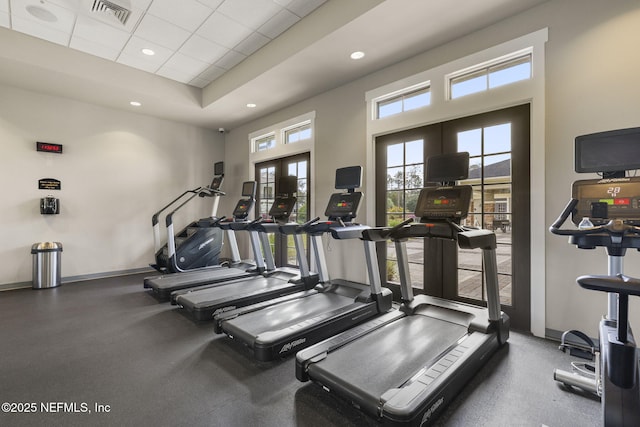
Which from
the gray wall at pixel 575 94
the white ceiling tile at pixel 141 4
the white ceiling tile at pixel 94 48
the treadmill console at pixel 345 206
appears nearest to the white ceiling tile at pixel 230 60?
the white ceiling tile at pixel 141 4

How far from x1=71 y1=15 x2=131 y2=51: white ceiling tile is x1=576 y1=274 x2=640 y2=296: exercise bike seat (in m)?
5.49

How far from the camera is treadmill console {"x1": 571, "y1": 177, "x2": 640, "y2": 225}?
6.07ft

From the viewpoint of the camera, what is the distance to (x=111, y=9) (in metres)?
3.56

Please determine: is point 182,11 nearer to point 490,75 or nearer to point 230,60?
point 230,60

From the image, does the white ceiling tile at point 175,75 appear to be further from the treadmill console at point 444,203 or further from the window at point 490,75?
the treadmill console at point 444,203

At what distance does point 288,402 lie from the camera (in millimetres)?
1960

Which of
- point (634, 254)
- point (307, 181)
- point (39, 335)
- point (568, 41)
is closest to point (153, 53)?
point (307, 181)

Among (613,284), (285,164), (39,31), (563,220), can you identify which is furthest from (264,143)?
(613,284)

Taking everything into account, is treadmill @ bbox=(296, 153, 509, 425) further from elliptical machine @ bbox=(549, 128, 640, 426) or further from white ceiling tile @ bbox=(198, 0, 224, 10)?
white ceiling tile @ bbox=(198, 0, 224, 10)

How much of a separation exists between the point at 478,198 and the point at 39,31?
6.20m

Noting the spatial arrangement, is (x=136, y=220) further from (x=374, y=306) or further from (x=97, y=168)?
(x=374, y=306)

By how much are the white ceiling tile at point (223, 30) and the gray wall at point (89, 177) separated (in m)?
3.19

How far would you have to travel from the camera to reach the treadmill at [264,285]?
3520 mm

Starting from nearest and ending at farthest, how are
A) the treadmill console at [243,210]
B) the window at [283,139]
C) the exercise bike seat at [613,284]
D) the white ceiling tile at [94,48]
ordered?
1. the exercise bike seat at [613,284]
2. the white ceiling tile at [94,48]
3. the treadmill console at [243,210]
4. the window at [283,139]
